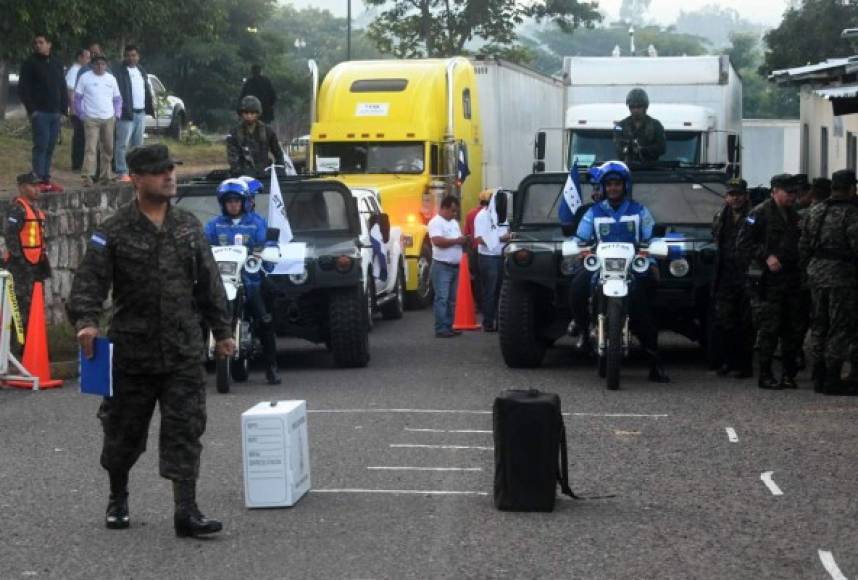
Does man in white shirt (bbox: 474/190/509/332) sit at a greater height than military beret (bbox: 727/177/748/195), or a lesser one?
lesser

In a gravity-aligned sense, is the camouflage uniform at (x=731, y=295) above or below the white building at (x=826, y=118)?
below

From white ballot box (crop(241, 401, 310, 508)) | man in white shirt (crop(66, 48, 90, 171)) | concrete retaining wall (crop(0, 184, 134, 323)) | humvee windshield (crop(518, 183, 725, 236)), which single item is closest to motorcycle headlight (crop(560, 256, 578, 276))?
humvee windshield (crop(518, 183, 725, 236))

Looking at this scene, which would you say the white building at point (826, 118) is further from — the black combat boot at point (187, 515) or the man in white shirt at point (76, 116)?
the man in white shirt at point (76, 116)

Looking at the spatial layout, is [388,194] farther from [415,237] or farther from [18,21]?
[18,21]

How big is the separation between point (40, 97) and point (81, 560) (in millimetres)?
13730

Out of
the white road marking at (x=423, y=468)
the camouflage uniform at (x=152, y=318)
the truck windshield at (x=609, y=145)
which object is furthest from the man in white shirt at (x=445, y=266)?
the camouflage uniform at (x=152, y=318)

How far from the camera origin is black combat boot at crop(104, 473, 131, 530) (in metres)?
9.45

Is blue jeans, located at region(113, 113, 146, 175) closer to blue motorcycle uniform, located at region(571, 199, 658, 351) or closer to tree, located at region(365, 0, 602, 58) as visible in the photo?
blue motorcycle uniform, located at region(571, 199, 658, 351)

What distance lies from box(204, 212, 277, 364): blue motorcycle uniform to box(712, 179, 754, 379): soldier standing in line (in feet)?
12.9

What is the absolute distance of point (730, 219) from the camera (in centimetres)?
1648

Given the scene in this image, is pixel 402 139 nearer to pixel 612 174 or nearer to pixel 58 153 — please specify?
pixel 58 153

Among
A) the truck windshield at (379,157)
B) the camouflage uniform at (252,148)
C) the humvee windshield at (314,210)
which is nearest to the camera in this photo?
the humvee windshield at (314,210)

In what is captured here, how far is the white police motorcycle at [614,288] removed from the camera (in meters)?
15.2

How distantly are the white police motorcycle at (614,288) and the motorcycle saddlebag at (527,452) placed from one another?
17.6 ft
